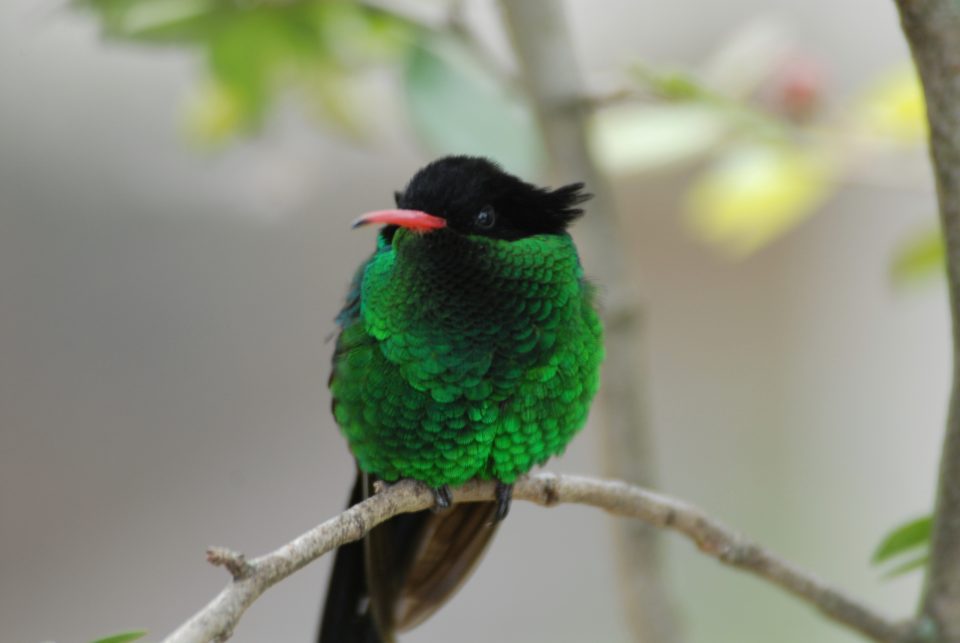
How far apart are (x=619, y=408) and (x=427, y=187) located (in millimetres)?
671

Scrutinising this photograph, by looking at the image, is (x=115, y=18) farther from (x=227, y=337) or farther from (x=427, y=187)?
(x=227, y=337)

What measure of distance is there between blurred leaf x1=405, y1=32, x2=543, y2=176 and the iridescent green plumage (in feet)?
1.05

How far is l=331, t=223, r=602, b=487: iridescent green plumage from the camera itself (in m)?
1.53

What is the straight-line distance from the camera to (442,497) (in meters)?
1.58

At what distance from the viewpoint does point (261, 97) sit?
2.08m

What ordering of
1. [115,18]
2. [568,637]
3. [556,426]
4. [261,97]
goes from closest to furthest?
[556,426], [115,18], [261,97], [568,637]

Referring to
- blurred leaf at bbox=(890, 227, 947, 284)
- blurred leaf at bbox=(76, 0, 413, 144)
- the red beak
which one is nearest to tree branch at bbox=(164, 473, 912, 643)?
the red beak

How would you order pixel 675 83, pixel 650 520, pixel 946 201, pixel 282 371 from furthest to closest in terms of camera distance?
pixel 282 371 → pixel 675 83 → pixel 650 520 → pixel 946 201

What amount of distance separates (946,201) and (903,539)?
44 cm

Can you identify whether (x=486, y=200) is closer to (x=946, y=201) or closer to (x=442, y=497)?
(x=442, y=497)

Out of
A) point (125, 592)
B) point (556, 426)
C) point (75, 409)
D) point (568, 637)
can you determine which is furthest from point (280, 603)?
point (556, 426)

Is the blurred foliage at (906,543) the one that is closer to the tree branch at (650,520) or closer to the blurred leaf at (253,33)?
the tree branch at (650,520)

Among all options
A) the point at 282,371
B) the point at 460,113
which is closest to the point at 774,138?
the point at 460,113

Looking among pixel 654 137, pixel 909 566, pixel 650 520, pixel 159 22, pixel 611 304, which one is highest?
pixel 159 22
